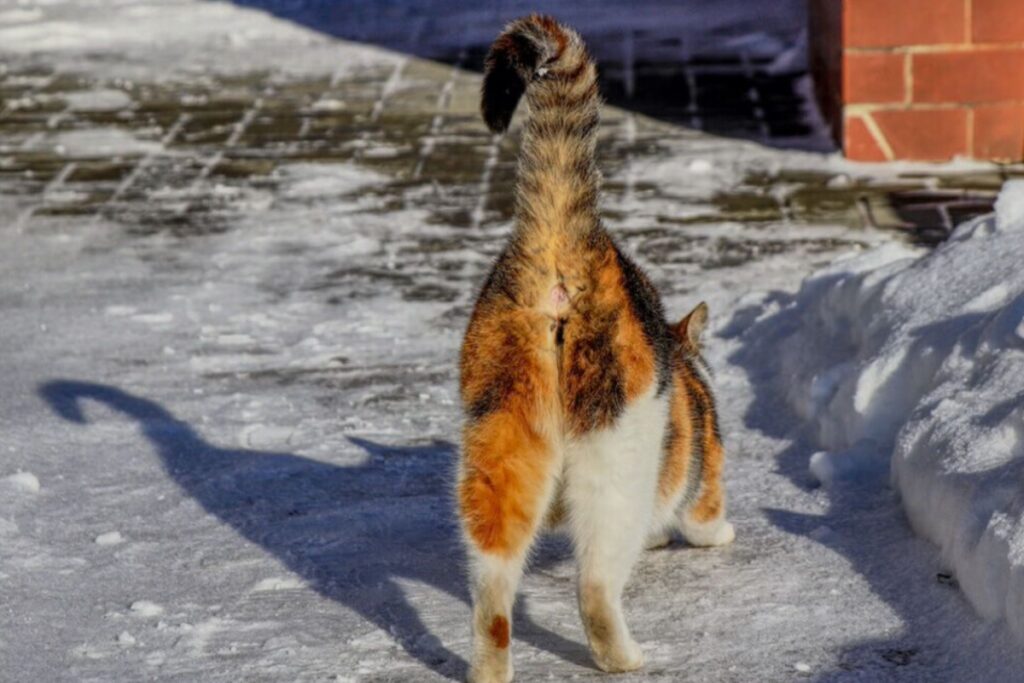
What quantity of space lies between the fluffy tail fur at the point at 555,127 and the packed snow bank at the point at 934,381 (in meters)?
1.27

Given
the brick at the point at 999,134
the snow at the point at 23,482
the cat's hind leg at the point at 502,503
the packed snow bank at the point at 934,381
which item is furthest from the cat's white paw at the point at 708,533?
the brick at the point at 999,134

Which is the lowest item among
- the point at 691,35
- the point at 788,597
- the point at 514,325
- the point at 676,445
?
the point at 691,35

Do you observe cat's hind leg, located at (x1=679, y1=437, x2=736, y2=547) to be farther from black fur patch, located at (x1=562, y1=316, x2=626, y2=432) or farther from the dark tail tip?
the dark tail tip

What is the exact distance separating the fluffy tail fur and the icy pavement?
108 cm

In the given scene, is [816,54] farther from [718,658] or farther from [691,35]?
[718,658]

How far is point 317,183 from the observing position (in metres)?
9.53

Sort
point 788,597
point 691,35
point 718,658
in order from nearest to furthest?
point 718,658
point 788,597
point 691,35

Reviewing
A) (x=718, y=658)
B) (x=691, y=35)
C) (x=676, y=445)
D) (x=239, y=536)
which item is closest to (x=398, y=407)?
(x=239, y=536)

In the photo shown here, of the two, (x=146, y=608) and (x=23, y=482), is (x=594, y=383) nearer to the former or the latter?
(x=146, y=608)

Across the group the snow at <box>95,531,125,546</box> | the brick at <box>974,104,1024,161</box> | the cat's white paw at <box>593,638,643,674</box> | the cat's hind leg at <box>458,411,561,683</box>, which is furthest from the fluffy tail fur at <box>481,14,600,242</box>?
the brick at <box>974,104,1024,161</box>

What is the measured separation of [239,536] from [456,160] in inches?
188

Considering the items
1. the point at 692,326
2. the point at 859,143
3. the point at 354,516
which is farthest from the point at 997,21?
the point at 354,516

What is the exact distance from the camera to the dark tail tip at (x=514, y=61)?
405 centimetres

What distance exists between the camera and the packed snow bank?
4.57m
